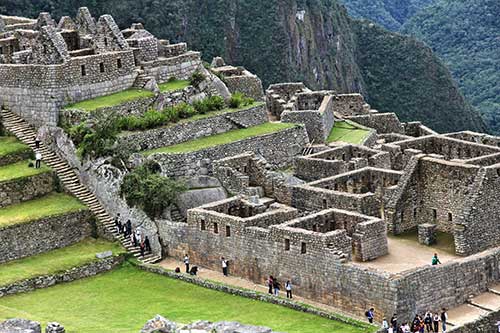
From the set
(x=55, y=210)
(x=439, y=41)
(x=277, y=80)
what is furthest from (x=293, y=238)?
(x=439, y=41)

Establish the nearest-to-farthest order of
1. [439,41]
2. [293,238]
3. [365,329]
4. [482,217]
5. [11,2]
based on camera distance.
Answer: [365,329]
[293,238]
[482,217]
[11,2]
[439,41]

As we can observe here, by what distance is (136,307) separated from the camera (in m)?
36.5

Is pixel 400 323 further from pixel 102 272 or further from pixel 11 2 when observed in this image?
pixel 11 2

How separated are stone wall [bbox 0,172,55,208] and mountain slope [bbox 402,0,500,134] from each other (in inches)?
3986

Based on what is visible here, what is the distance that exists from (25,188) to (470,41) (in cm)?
13612

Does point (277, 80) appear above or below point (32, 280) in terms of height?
below

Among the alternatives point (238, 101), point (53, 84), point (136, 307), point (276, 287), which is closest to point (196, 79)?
point (238, 101)

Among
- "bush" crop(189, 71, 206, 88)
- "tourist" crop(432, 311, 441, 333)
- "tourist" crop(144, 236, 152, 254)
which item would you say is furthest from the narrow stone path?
"bush" crop(189, 71, 206, 88)

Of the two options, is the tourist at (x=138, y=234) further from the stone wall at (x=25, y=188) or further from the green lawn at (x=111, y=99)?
the green lawn at (x=111, y=99)

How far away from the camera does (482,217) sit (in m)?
40.0

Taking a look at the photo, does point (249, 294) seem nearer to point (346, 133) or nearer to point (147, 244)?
point (147, 244)

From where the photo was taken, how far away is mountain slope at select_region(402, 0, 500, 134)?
153 meters

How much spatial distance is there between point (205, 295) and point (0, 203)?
8.29 m

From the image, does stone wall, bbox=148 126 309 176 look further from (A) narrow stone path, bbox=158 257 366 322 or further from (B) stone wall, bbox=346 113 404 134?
(B) stone wall, bbox=346 113 404 134
